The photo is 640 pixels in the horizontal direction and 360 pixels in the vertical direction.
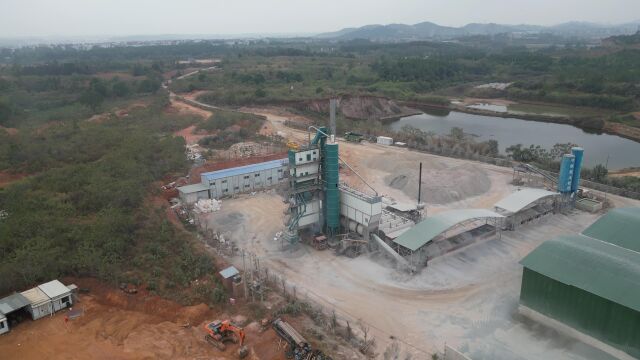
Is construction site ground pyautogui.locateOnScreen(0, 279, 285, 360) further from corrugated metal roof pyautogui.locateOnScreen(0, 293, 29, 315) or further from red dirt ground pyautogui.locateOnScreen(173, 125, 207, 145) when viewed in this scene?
red dirt ground pyautogui.locateOnScreen(173, 125, 207, 145)

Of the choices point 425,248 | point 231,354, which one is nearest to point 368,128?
point 425,248

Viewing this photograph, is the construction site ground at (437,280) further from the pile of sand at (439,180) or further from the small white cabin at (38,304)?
the small white cabin at (38,304)

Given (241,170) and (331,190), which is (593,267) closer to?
(331,190)

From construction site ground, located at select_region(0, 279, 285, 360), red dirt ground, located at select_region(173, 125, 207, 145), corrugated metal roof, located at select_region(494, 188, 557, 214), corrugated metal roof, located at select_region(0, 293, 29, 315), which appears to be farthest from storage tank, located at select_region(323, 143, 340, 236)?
red dirt ground, located at select_region(173, 125, 207, 145)

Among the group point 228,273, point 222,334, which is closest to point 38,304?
point 228,273

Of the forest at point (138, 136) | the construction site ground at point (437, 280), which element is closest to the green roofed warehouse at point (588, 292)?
the construction site ground at point (437, 280)

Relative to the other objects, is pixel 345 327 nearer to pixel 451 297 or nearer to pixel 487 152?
pixel 451 297
